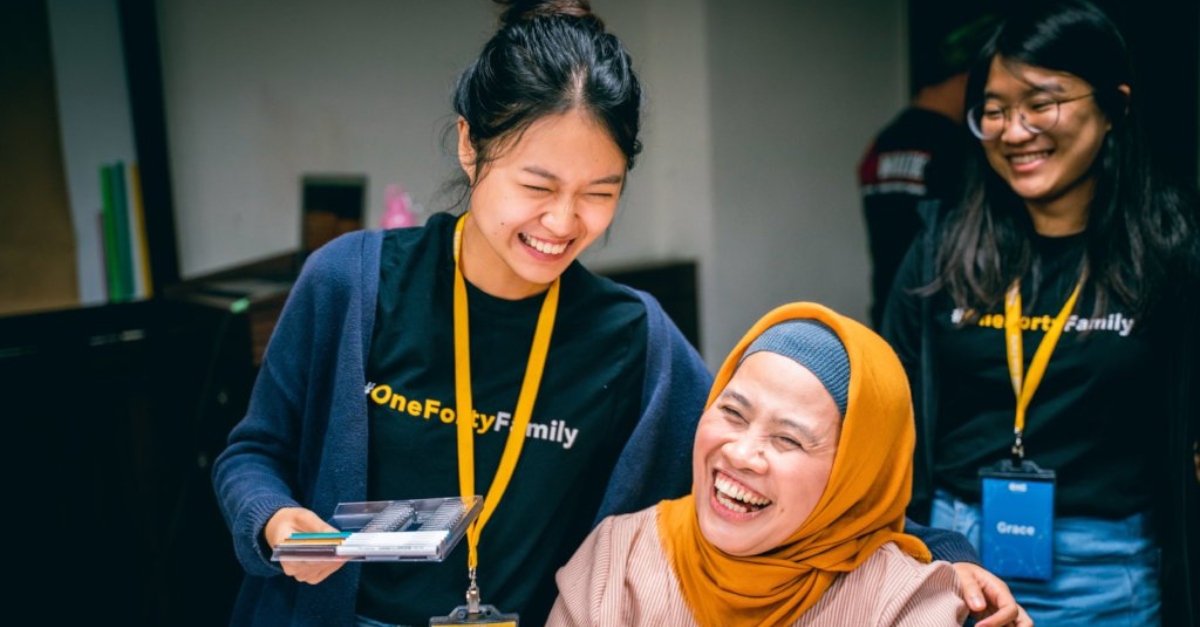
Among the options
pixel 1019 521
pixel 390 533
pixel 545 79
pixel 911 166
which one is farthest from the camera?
pixel 911 166

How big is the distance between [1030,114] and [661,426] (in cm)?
89

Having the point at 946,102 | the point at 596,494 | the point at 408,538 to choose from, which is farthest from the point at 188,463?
the point at 946,102

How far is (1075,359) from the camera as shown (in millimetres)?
1741

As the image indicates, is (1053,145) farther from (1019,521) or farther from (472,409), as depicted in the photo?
(472,409)

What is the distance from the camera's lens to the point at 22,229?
293cm

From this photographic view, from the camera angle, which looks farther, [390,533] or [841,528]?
[841,528]

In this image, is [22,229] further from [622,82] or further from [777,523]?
[777,523]

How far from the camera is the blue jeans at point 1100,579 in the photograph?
1.72 meters

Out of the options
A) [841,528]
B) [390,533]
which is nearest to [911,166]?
[841,528]

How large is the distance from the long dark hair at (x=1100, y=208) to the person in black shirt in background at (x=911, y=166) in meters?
1.22

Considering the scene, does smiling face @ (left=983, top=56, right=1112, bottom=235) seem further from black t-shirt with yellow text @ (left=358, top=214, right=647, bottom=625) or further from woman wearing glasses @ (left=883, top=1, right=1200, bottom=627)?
black t-shirt with yellow text @ (left=358, top=214, right=647, bottom=625)

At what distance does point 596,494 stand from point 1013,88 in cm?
105

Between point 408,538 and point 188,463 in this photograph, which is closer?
point 408,538

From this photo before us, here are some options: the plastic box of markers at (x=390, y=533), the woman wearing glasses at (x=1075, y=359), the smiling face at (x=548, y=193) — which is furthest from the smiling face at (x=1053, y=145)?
the plastic box of markers at (x=390, y=533)
